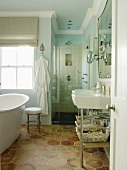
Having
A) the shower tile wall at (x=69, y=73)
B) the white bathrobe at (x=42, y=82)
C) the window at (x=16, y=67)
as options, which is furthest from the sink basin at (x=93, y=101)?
the shower tile wall at (x=69, y=73)

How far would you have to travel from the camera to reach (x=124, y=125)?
4.27 feet

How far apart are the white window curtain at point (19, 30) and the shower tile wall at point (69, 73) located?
1.46 m

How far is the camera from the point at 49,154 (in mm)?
2846

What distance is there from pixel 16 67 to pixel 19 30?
38.0 inches

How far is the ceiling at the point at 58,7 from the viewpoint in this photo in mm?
3926

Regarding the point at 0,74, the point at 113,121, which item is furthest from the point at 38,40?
the point at 113,121

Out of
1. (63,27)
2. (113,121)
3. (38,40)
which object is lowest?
(113,121)

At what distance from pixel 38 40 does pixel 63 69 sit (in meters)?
1.55

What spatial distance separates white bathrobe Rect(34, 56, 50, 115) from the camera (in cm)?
445

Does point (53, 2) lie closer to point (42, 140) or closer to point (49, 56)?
point (49, 56)

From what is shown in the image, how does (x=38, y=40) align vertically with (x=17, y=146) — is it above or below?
above

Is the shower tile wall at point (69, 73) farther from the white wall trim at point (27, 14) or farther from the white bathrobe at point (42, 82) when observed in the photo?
the white wall trim at point (27, 14)

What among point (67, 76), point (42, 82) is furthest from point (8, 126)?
point (67, 76)

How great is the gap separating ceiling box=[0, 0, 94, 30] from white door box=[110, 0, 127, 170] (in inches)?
106
